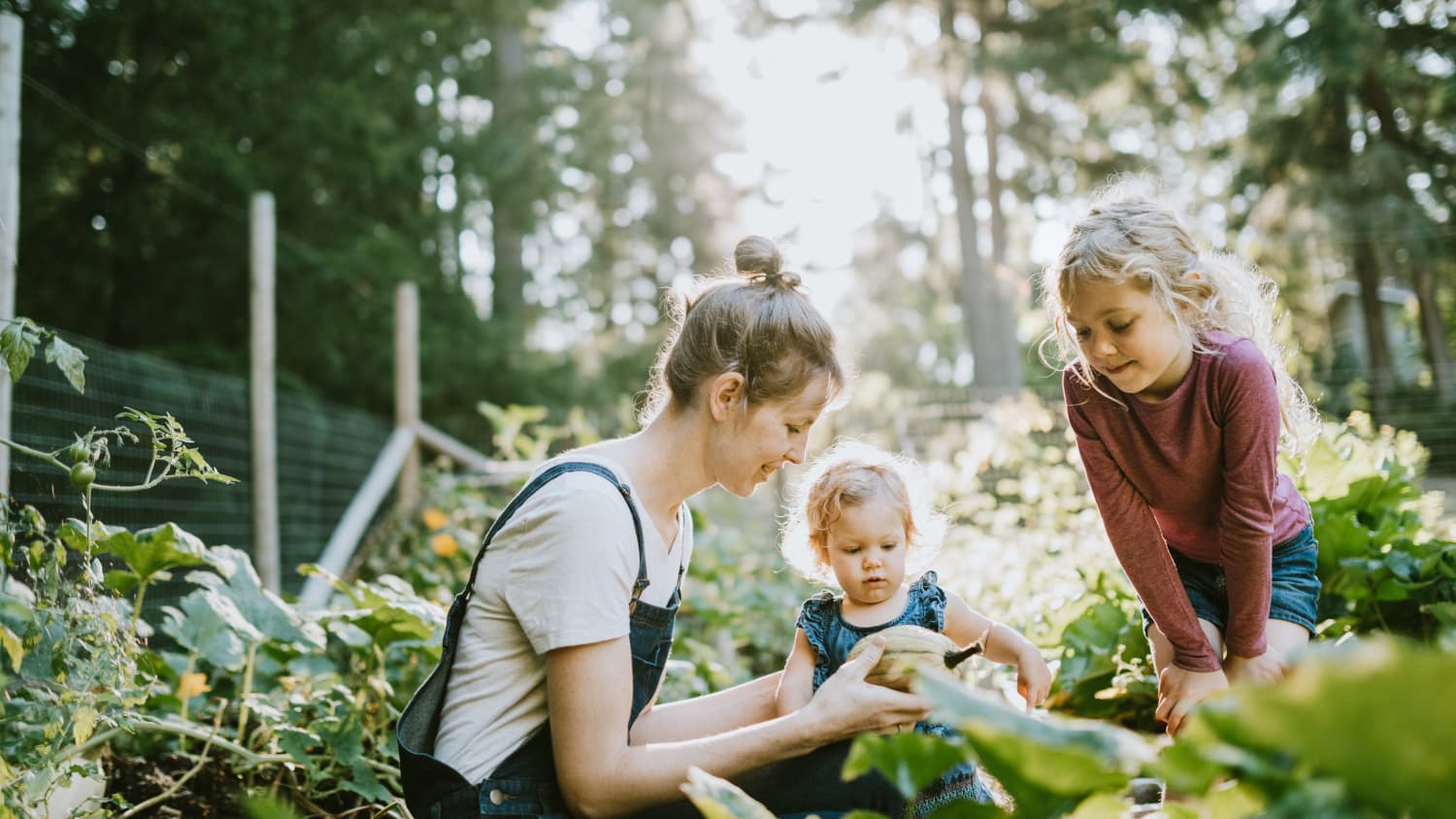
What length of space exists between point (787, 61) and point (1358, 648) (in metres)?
15.7

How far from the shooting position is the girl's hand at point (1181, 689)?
1972 mm

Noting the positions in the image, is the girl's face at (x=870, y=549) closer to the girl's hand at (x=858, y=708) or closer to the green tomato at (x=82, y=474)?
the girl's hand at (x=858, y=708)

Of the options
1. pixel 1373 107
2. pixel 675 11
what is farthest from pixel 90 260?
pixel 1373 107

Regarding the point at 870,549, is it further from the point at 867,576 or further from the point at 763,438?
the point at 763,438

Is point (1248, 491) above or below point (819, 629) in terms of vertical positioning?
above

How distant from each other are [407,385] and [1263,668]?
4958 mm

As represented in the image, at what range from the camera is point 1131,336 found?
210 centimetres

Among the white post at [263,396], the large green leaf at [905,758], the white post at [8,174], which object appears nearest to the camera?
the large green leaf at [905,758]

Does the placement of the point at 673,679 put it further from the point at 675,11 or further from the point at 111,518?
the point at 675,11

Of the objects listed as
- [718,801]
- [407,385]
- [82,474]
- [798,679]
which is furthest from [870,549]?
[407,385]

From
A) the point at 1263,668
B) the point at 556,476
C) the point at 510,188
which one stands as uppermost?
the point at 510,188

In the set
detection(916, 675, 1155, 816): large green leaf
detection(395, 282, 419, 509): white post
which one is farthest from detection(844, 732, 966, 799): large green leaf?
detection(395, 282, 419, 509): white post

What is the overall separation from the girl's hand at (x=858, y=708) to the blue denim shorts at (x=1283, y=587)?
95cm

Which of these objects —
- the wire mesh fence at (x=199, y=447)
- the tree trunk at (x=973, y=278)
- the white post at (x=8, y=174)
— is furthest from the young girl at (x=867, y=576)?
the tree trunk at (x=973, y=278)
